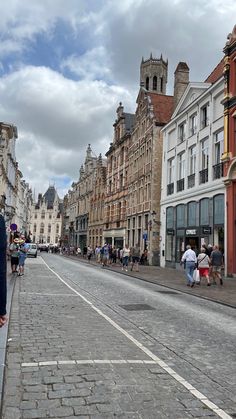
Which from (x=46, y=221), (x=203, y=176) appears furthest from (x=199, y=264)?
(x=46, y=221)

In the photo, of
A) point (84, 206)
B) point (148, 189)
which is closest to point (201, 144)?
point (148, 189)

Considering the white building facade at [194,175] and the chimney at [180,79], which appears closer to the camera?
the white building facade at [194,175]

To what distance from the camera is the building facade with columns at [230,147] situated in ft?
77.0

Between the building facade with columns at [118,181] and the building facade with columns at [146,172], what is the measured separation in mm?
2589

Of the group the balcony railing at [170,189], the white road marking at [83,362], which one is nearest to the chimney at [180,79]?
the balcony railing at [170,189]

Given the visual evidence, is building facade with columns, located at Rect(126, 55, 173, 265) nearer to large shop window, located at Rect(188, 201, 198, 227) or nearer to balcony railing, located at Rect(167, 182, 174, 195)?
balcony railing, located at Rect(167, 182, 174, 195)

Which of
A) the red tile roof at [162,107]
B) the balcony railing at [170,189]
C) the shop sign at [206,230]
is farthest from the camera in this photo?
the red tile roof at [162,107]

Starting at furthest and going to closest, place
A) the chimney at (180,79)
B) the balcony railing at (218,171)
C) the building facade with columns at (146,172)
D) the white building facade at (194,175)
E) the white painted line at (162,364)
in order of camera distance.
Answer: the building facade with columns at (146,172) → the chimney at (180,79) → the white building facade at (194,175) → the balcony railing at (218,171) → the white painted line at (162,364)

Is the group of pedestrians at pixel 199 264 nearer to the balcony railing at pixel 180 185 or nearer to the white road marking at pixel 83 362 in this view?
the white road marking at pixel 83 362

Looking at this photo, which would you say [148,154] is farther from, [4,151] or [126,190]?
[4,151]

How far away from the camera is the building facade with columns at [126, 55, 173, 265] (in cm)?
3905

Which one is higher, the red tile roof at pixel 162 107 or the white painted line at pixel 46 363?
the red tile roof at pixel 162 107

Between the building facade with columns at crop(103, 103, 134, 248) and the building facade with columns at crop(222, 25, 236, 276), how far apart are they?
2689 centimetres

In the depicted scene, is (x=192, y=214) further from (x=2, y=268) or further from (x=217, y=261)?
(x=2, y=268)
